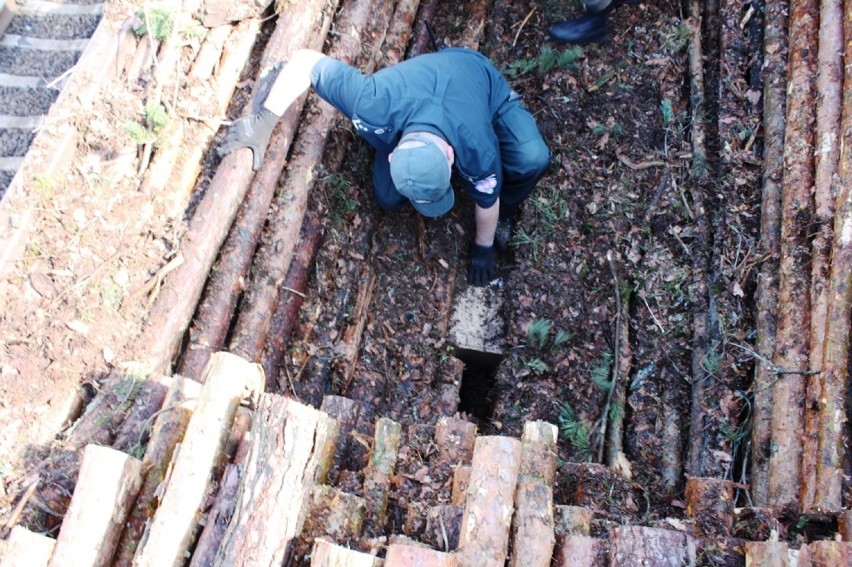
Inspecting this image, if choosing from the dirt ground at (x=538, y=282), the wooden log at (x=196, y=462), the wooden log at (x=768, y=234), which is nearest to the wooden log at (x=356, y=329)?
the dirt ground at (x=538, y=282)

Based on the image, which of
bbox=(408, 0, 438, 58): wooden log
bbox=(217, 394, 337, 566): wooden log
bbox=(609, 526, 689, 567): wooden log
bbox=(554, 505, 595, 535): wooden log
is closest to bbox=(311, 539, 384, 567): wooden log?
bbox=(217, 394, 337, 566): wooden log

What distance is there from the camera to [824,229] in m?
4.00

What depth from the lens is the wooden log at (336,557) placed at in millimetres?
2502

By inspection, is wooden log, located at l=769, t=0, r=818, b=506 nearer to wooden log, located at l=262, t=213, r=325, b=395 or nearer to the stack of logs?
the stack of logs

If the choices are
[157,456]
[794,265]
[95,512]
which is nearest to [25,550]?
[95,512]

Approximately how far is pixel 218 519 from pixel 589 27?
15.9 ft

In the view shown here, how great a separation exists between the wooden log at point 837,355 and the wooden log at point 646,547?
3.58ft

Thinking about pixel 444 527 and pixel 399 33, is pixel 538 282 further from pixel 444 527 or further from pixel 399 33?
pixel 444 527

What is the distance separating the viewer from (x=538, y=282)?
5.13 m

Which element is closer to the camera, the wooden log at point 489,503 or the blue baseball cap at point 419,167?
the wooden log at point 489,503

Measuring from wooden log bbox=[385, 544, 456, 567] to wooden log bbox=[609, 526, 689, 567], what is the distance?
0.69 meters

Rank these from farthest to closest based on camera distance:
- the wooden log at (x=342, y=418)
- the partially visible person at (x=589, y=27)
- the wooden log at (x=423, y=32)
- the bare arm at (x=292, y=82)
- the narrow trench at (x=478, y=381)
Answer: the partially visible person at (x=589, y=27) → the wooden log at (x=423, y=32) → the narrow trench at (x=478, y=381) → the bare arm at (x=292, y=82) → the wooden log at (x=342, y=418)

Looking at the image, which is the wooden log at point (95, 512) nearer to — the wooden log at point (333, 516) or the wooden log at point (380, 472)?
the wooden log at point (333, 516)

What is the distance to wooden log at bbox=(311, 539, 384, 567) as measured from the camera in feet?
8.21
